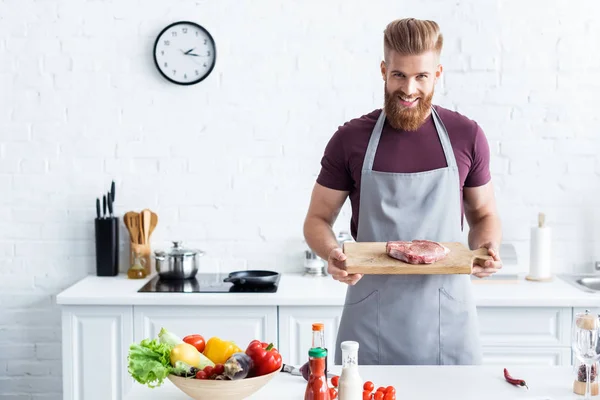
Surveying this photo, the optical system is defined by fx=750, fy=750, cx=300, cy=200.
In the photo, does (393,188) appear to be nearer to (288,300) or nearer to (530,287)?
(288,300)

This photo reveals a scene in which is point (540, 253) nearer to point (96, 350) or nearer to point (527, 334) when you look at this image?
point (527, 334)

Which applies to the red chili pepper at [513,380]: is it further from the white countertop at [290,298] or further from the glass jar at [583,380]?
the white countertop at [290,298]

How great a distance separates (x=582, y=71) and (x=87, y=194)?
2.85 metres

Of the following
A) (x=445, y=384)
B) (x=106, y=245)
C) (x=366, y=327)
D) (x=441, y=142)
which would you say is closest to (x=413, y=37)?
(x=441, y=142)

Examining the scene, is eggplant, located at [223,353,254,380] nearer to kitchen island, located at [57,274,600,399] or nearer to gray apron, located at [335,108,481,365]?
gray apron, located at [335,108,481,365]

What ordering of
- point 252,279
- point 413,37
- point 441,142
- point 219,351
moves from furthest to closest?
point 252,279
point 441,142
point 413,37
point 219,351

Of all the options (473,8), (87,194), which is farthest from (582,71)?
(87,194)

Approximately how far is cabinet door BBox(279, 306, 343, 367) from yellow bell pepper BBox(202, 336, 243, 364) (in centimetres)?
152

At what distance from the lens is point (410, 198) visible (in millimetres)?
2770

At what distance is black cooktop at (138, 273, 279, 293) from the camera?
12.2 feet

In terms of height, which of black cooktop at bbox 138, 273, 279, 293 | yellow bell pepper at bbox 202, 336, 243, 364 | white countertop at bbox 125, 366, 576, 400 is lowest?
white countertop at bbox 125, 366, 576, 400

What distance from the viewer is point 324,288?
3822mm

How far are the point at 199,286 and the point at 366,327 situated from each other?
1.34 m

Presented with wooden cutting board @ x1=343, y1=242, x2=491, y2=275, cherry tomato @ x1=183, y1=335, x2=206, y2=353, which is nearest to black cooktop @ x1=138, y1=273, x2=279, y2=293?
wooden cutting board @ x1=343, y1=242, x2=491, y2=275
